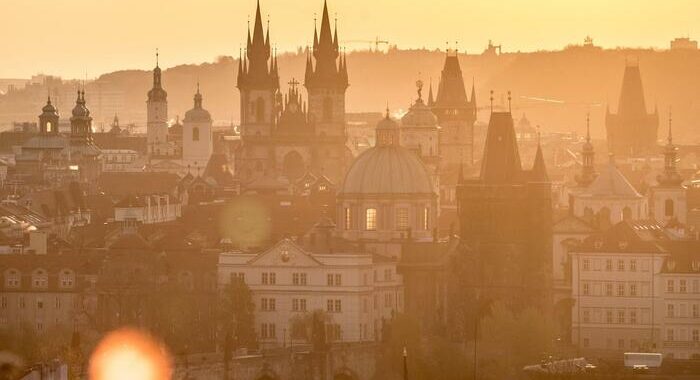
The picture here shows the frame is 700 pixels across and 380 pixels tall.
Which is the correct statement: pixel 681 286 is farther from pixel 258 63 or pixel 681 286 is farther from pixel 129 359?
pixel 258 63

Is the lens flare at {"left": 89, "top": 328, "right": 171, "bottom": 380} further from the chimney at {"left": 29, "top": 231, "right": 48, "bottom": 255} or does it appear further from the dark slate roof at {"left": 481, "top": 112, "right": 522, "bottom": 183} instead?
the chimney at {"left": 29, "top": 231, "right": 48, "bottom": 255}

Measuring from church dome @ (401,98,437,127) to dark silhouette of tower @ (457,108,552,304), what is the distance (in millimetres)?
37390

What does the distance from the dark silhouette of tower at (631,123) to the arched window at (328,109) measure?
89.1 feet

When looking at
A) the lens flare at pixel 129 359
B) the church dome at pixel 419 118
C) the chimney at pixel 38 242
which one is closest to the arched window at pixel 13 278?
the chimney at pixel 38 242

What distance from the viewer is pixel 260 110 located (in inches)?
6471

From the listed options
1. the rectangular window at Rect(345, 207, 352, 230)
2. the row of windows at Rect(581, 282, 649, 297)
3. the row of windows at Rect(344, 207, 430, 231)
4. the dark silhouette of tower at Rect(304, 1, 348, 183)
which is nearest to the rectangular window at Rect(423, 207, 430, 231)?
the row of windows at Rect(344, 207, 430, 231)

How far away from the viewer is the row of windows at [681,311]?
105 metres

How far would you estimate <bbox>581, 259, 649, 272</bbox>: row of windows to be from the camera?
107125 mm

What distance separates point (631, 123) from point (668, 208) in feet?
151

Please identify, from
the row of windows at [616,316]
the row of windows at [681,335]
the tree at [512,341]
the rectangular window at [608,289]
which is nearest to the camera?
the tree at [512,341]

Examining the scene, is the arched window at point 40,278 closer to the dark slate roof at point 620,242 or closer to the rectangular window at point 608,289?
the dark slate roof at point 620,242

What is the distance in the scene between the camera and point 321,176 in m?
152

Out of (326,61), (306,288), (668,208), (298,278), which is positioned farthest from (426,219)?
(326,61)

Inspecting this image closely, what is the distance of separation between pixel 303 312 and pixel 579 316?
386 inches
